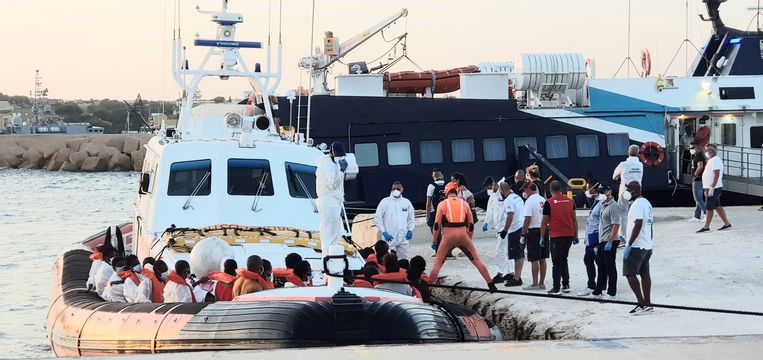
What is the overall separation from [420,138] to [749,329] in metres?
15.3

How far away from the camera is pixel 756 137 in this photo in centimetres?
2928

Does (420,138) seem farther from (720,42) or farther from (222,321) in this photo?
(222,321)

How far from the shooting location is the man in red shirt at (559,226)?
1462cm

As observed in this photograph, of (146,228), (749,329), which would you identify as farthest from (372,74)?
(749,329)

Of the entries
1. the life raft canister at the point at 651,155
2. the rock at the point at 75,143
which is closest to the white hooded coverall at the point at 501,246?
the life raft canister at the point at 651,155

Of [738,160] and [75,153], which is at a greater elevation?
[75,153]

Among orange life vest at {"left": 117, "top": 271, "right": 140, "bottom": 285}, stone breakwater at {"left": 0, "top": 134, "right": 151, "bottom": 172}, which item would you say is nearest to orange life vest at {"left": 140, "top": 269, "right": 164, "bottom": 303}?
orange life vest at {"left": 117, "top": 271, "right": 140, "bottom": 285}

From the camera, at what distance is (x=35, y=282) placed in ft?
85.4

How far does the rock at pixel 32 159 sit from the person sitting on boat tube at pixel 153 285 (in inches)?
4013

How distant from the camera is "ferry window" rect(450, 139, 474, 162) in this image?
27.1m

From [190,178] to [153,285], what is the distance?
3.19 m

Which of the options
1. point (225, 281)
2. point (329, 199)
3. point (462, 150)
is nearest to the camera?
point (225, 281)

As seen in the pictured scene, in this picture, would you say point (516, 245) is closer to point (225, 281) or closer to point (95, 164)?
point (225, 281)

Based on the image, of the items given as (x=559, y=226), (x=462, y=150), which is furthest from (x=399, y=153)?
(x=559, y=226)
